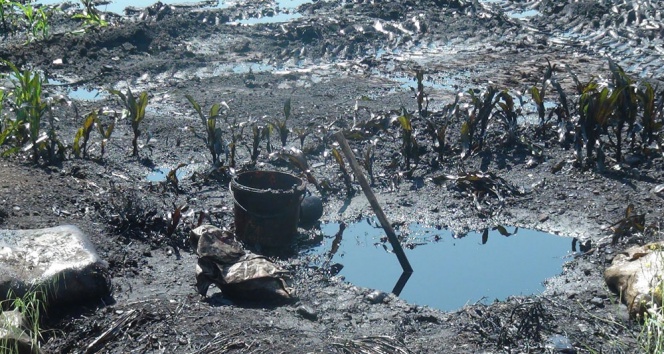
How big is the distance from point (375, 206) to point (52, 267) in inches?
86.1

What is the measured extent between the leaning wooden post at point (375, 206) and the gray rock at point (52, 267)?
1.79 metres

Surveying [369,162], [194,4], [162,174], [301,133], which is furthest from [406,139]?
[194,4]

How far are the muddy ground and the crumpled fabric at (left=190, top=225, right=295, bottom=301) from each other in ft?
0.27

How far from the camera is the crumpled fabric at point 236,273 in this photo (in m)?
5.69

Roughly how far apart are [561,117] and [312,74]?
12.5 feet

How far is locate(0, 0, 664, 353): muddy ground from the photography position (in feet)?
17.7

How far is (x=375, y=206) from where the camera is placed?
6609mm

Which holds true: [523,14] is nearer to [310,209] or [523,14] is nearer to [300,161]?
[300,161]

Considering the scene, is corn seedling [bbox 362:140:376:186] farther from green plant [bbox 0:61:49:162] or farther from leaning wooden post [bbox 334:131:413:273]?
green plant [bbox 0:61:49:162]

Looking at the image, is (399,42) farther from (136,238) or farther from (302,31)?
(136,238)

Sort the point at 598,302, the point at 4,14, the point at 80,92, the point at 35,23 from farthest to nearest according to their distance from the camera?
the point at 4,14, the point at 35,23, the point at 80,92, the point at 598,302

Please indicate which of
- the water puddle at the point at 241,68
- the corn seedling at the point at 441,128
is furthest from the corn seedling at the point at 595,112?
the water puddle at the point at 241,68

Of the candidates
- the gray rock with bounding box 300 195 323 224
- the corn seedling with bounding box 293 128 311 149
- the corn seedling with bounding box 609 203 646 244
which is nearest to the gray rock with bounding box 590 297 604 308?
the corn seedling with bounding box 609 203 646 244

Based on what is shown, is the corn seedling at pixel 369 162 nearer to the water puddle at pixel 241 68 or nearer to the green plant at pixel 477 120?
the green plant at pixel 477 120
